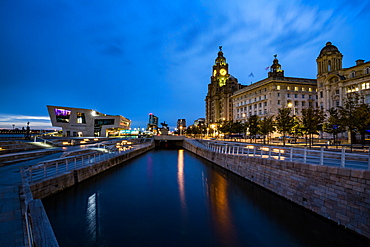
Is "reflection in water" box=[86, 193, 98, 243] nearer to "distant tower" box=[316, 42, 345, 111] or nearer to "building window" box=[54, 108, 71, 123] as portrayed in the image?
"distant tower" box=[316, 42, 345, 111]

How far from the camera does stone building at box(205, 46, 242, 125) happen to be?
5128 inches

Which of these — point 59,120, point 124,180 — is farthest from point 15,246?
point 59,120

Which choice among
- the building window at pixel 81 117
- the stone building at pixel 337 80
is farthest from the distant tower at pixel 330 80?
the building window at pixel 81 117

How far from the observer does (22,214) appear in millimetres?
6980

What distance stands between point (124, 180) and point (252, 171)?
13.5 m

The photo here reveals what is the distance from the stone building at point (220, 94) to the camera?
130 m

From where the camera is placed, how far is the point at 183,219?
12273 mm

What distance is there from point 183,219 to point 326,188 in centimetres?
815

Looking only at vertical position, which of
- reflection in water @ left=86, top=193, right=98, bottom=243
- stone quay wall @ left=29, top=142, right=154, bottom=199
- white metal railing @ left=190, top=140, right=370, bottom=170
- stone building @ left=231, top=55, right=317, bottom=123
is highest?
stone building @ left=231, top=55, right=317, bottom=123

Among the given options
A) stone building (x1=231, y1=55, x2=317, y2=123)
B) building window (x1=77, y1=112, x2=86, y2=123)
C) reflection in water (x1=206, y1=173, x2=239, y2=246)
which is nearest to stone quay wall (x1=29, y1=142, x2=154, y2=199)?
reflection in water (x1=206, y1=173, x2=239, y2=246)

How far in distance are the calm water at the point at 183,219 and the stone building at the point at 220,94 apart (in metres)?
111

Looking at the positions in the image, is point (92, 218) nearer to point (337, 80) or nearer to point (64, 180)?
point (64, 180)

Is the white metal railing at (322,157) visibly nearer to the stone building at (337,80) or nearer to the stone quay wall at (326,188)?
the stone quay wall at (326,188)

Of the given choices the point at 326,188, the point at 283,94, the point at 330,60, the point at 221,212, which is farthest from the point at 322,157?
the point at 330,60
